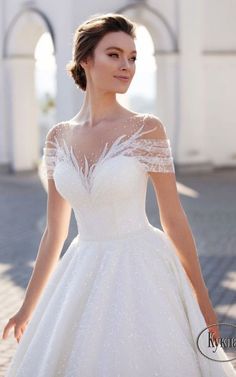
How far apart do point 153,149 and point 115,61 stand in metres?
0.35

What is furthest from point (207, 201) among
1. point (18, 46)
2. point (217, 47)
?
point (18, 46)

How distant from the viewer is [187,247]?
2754 millimetres

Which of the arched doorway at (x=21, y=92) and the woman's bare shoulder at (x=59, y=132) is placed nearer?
the woman's bare shoulder at (x=59, y=132)

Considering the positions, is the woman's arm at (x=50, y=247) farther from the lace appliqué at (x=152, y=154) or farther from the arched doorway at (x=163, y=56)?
the arched doorway at (x=163, y=56)

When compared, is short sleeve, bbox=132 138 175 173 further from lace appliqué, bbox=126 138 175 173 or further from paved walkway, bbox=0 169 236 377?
paved walkway, bbox=0 169 236 377

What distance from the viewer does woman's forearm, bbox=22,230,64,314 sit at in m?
3.00

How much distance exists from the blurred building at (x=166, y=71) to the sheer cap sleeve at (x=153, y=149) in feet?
47.7

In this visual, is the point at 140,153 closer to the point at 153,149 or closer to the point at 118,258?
the point at 153,149

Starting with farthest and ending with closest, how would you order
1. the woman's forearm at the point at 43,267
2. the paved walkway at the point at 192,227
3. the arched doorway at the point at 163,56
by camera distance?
the arched doorway at the point at 163,56
the paved walkway at the point at 192,227
the woman's forearm at the point at 43,267

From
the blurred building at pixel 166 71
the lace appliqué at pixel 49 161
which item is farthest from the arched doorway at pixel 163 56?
the lace appliqué at pixel 49 161

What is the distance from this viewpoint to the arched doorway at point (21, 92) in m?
18.2

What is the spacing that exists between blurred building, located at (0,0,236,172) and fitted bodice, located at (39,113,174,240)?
1449 centimetres

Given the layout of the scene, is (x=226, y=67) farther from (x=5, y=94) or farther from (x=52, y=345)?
(x=52, y=345)

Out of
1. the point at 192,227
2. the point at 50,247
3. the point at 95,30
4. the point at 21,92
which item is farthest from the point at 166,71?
the point at 95,30
